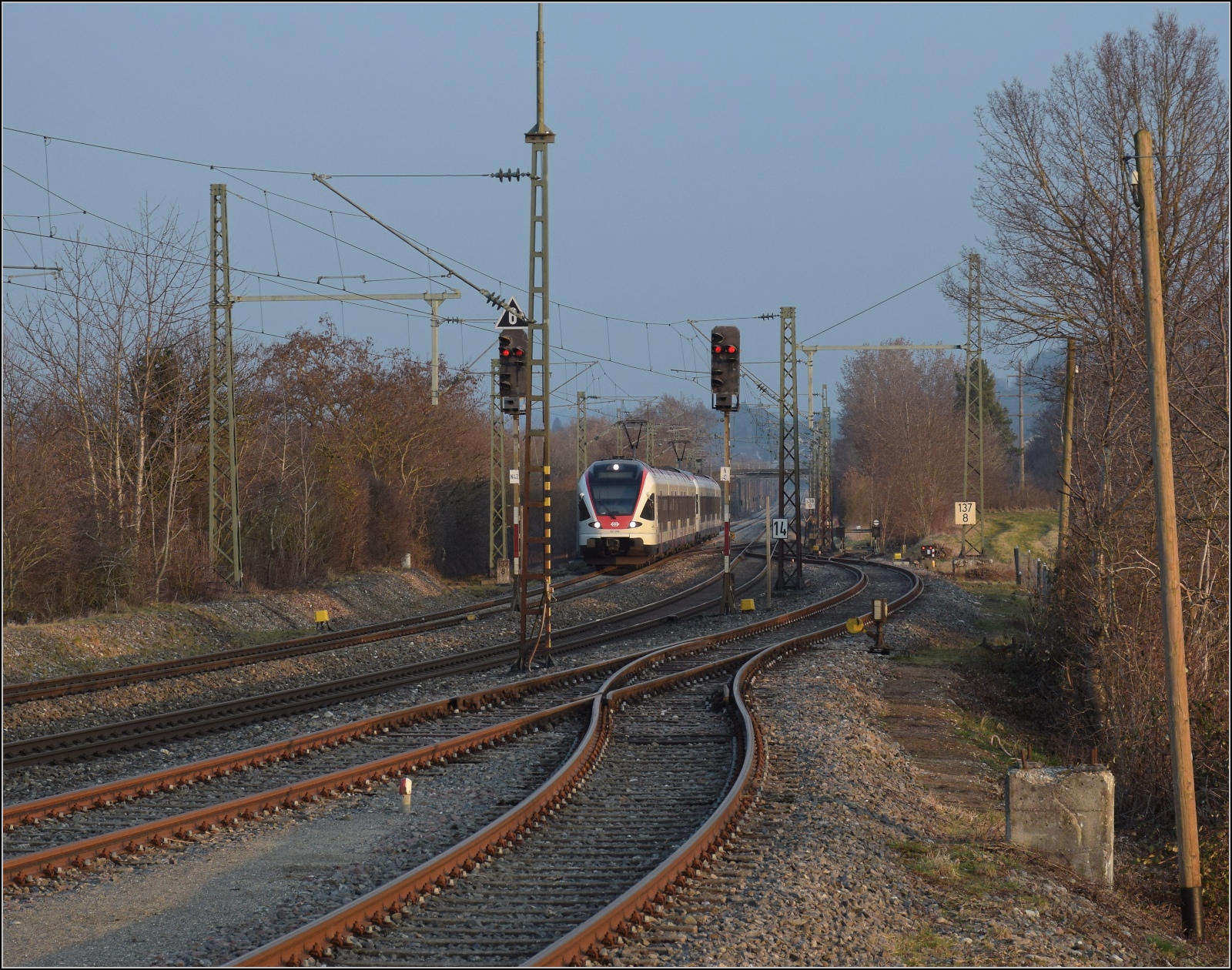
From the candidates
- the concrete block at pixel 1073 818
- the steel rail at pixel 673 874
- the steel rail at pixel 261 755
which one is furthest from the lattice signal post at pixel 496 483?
the concrete block at pixel 1073 818

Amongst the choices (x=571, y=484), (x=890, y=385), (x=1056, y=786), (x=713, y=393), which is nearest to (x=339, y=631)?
(x=713, y=393)

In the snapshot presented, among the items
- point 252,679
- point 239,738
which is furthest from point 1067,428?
point 239,738

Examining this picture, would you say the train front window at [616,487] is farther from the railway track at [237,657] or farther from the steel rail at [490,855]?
the steel rail at [490,855]

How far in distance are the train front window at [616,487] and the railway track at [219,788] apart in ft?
71.6

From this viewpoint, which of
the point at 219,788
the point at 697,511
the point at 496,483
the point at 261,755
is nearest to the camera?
the point at 219,788

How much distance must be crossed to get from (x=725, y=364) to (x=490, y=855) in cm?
1561

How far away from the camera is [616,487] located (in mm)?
37094

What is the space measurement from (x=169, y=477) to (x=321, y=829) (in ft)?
64.0

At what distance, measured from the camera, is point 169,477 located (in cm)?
2675

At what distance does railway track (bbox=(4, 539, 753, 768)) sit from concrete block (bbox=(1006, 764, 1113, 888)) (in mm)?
8451

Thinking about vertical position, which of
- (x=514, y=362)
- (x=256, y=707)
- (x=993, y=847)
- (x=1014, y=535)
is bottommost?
(x=993, y=847)

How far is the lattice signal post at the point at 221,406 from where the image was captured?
24219 mm

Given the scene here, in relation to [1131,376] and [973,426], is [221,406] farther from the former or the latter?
[973,426]

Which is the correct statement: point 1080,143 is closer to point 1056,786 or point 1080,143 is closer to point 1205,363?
point 1205,363
